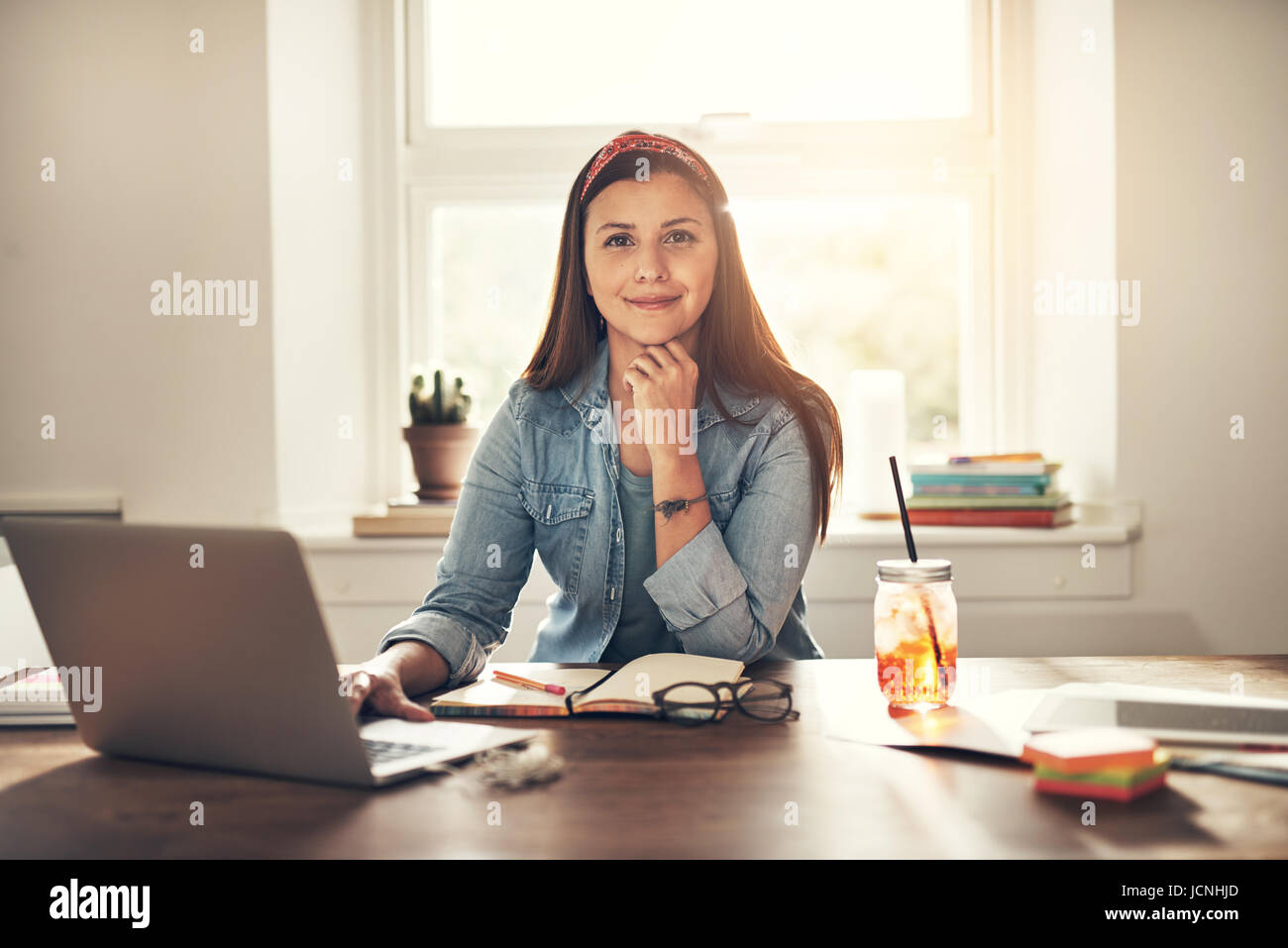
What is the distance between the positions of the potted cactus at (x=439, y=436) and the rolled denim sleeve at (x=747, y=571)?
3.12 feet

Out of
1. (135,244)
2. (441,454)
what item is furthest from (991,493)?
(135,244)

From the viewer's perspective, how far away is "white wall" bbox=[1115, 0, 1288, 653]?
2008 mm

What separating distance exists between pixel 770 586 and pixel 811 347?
1284 mm

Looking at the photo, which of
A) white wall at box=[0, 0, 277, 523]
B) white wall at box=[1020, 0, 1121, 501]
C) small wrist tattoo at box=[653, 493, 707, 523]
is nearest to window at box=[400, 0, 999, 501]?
white wall at box=[1020, 0, 1121, 501]

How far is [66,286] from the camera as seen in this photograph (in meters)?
2.07

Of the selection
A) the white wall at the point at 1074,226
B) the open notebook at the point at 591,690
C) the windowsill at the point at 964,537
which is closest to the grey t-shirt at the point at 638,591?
the open notebook at the point at 591,690

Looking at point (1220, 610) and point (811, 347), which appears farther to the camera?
point (811, 347)

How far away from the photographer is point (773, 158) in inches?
92.1

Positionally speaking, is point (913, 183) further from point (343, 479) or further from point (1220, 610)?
point (343, 479)

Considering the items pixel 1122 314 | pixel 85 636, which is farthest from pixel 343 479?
pixel 1122 314

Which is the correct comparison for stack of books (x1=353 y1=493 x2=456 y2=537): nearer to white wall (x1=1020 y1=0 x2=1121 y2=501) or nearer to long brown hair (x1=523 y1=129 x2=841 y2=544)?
long brown hair (x1=523 y1=129 x2=841 y2=544)

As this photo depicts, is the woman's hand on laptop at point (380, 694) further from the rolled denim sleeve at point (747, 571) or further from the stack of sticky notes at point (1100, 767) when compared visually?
the stack of sticky notes at point (1100, 767)

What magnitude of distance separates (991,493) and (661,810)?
1.55 m
